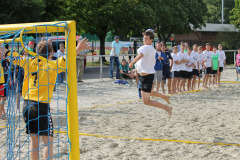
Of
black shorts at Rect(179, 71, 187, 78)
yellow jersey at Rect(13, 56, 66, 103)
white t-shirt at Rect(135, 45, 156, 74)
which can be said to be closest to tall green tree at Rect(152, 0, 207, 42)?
black shorts at Rect(179, 71, 187, 78)

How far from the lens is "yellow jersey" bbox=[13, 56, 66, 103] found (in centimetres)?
419

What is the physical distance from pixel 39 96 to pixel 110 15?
22.2m

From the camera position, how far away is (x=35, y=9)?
22.0m

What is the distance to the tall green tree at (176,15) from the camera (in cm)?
3188

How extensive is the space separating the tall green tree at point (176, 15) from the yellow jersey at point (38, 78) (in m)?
26.3

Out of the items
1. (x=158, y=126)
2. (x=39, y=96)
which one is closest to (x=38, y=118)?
(x=39, y=96)

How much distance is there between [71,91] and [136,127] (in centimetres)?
359

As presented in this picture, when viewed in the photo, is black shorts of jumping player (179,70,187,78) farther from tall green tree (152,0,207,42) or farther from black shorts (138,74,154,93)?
tall green tree (152,0,207,42)

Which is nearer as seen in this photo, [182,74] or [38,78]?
[38,78]

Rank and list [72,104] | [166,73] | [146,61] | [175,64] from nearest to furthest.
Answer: [72,104], [146,61], [166,73], [175,64]

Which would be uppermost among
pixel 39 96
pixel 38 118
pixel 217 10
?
pixel 217 10

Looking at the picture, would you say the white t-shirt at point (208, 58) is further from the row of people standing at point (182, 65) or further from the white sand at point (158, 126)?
the white sand at point (158, 126)

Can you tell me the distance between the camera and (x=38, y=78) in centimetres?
421

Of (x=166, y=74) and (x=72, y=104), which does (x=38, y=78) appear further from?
(x=166, y=74)
